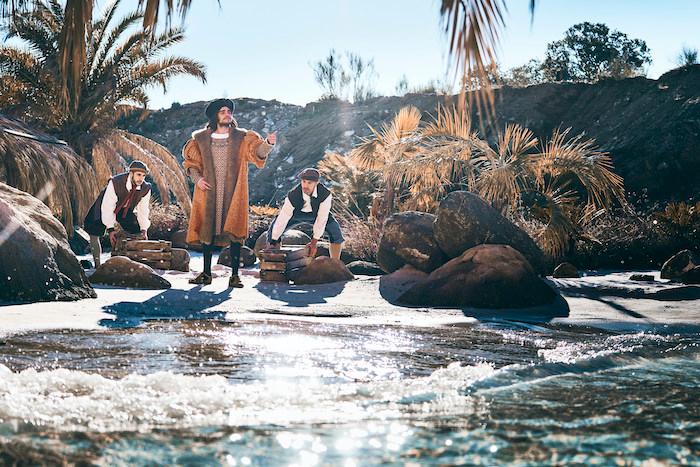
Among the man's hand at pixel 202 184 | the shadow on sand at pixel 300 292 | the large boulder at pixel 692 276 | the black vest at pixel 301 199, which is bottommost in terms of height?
the shadow on sand at pixel 300 292

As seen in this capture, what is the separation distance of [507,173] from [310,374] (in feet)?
28.6

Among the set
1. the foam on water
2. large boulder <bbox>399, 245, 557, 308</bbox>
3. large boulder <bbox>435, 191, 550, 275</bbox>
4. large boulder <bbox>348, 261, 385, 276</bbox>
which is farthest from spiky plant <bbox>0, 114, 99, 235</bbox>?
the foam on water

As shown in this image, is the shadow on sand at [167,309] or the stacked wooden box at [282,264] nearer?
the shadow on sand at [167,309]

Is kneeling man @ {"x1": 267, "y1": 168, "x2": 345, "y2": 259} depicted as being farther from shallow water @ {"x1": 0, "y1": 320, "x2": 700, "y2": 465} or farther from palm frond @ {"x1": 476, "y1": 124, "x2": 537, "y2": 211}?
shallow water @ {"x1": 0, "y1": 320, "x2": 700, "y2": 465}

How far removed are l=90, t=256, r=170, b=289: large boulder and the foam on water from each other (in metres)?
5.20

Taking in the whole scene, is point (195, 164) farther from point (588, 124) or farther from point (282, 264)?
point (588, 124)

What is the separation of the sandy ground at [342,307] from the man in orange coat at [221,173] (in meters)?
0.64

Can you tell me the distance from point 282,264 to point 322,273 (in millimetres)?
533

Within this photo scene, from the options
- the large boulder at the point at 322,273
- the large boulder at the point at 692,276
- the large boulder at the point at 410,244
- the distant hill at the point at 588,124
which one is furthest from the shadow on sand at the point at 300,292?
the distant hill at the point at 588,124

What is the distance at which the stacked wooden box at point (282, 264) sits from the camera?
10336 millimetres

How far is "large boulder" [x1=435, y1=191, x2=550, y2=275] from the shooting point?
9.32 metres

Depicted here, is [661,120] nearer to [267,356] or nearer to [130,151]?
[130,151]

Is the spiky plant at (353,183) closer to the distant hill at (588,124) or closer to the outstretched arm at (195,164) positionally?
the distant hill at (588,124)

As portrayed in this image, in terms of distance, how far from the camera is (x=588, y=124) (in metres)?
23.0
